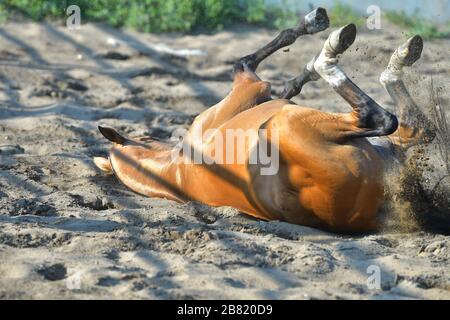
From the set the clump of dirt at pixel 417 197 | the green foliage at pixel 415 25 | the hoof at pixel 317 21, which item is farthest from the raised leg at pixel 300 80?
the green foliage at pixel 415 25

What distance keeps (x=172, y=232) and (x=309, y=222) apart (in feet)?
2.71

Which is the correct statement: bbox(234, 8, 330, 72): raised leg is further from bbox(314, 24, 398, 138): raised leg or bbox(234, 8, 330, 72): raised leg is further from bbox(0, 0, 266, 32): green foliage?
bbox(0, 0, 266, 32): green foliage

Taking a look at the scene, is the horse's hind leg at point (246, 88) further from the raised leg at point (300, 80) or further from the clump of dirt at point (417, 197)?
the clump of dirt at point (417, 197)

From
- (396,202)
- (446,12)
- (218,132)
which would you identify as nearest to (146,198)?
(218,132)

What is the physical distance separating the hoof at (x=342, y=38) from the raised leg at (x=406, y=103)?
18.1 inches

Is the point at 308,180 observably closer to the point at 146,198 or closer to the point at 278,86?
the point at 146,198

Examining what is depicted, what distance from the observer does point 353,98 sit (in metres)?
5.78

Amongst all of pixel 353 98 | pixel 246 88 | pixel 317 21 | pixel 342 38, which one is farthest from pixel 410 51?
pixel 246 88

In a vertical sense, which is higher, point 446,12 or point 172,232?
point 446,12

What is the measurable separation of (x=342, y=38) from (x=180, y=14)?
5216mm

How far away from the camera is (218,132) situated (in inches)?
243

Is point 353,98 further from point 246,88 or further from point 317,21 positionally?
point 317,21

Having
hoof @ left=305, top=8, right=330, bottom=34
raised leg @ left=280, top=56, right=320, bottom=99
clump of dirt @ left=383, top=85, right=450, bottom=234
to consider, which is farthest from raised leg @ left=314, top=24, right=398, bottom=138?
hoof @ left=305, top=8, right=330, bottom=34

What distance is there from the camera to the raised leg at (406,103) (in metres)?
6.04
